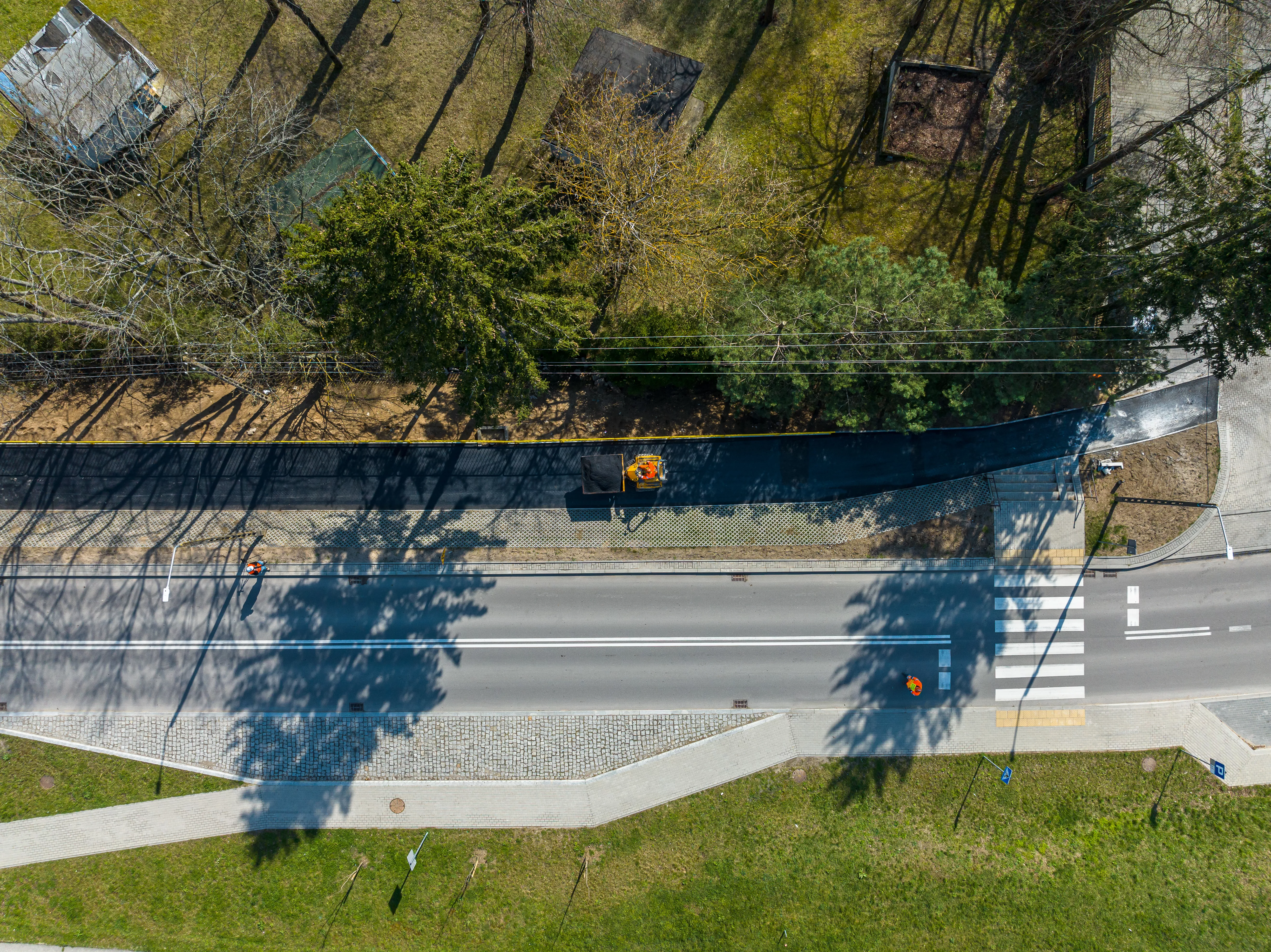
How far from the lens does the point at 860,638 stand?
29.1 metres

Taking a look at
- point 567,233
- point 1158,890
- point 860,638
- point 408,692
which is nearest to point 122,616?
point 408,692

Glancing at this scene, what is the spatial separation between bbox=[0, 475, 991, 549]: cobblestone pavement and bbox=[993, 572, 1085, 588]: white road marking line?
3.44 m

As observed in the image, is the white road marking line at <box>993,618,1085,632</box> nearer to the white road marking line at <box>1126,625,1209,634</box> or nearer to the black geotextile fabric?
the white road marking line at <box>1126,625,1209,634</box>

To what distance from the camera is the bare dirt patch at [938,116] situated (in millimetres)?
29344

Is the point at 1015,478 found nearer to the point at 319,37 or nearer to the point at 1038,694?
the point at 1038,694

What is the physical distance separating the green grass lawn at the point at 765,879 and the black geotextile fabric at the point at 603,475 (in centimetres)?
1322

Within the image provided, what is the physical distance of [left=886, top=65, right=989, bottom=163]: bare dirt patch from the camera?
29344mm

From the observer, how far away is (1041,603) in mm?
29328

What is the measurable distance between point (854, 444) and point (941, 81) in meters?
16.1

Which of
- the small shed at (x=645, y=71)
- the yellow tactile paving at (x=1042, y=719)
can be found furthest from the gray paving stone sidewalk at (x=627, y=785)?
the small shed at (x=645, y=71)

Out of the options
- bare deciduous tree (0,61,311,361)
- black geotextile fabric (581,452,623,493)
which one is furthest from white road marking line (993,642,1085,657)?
bare deciduous tree (0,61,311,361)

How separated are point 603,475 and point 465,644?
916cm

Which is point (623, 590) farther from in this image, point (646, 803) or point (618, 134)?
point (618, 134)

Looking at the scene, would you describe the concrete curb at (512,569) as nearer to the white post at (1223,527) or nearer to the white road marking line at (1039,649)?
the white road marking line at (1039,649)
